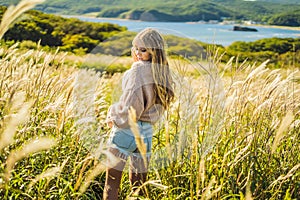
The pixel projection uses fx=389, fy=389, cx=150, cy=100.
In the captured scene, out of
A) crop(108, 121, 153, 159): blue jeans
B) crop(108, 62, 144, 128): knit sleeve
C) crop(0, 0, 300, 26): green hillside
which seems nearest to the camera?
crop(108, 62, 144, 128): knit sleeve

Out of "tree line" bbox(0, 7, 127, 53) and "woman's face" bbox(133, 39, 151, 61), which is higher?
"woman's face" bbox(133, 39, 151, 61)

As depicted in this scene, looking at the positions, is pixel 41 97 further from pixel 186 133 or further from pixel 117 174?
pixel 186 133

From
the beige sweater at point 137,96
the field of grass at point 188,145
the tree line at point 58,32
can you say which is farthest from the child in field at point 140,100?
the tree line at point 58,32

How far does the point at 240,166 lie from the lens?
2900mm

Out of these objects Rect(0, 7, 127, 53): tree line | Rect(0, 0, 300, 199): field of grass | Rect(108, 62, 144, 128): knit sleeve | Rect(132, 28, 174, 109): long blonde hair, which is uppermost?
Rect(132, 28, 174, 109): long blonde hair

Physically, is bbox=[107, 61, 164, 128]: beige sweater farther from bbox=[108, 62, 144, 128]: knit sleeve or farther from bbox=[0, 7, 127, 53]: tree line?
bbox=[0, 7, 127, 53]: tree line

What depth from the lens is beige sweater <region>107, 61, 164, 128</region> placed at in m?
2.65

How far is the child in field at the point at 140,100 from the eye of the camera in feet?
8.77

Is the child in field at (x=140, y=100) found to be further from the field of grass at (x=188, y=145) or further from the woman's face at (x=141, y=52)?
the field of grass at (x=188, y=145)

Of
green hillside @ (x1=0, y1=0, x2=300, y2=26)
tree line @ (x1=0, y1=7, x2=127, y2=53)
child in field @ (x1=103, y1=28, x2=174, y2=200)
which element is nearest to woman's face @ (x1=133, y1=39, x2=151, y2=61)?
child in field @ (x1=103, y1=28, x2=174, y2=200)

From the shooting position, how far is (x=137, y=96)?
2.65 m

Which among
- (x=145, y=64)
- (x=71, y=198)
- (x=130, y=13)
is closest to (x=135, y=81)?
(x=145, y=64)

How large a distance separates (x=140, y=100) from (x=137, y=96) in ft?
0.12

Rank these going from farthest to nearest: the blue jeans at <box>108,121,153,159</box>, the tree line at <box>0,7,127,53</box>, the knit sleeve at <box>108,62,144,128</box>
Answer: the tree line at <box>0,7,127,53</box>, the blue jeans at <box>108,121,153,159</box>, the knit sleeve at <box>108,62,144,128</box>
